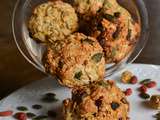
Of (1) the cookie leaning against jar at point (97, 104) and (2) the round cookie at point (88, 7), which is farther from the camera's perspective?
(2) the round cookie at point (88, 7)

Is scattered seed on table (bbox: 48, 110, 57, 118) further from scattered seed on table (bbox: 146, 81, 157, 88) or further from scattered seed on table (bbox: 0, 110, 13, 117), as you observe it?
scattered seed on table (bbox: 146, 81, 157, 88)

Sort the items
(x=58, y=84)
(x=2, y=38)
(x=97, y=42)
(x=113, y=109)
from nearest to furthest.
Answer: (x=113, y=109), (x=97, y=42), (x=58, y=84), (x=2, y=38)

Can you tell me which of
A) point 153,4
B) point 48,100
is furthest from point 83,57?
point 153,4

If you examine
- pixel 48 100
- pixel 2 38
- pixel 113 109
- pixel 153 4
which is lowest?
pixel 113 109

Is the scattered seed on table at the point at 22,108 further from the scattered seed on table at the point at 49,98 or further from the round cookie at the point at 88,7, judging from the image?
the round cookie at the point at 88,7

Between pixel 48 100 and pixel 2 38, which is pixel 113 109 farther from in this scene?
pixel 2 38

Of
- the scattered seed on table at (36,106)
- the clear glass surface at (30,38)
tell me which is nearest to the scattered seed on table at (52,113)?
the scattered seed on table at (36,106)

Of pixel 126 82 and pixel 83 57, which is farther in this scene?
pixel 126 82
